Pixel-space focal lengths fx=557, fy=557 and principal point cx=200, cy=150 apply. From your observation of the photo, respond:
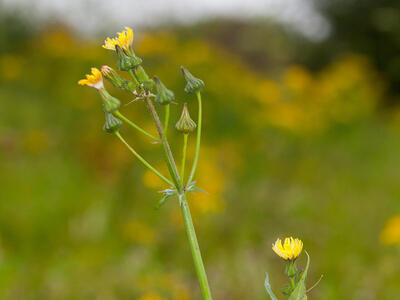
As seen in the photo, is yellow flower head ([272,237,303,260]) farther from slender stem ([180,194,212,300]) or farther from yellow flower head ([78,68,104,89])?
yellow flower head ([78,68,104,89])

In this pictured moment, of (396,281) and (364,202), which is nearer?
(396,281)

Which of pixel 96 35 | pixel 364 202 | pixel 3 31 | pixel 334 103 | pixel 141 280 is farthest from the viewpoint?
pixel 3 31

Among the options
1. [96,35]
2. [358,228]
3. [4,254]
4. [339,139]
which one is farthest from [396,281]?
[96,35]

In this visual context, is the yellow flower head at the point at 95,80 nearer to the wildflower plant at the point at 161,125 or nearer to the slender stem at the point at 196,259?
the wildflower plant at the point at 161,125

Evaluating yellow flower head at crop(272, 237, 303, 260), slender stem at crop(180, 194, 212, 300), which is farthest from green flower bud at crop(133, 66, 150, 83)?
yellow flower head at crop(272, 237, 303, 260)

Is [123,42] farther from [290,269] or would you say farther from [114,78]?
[290,269]

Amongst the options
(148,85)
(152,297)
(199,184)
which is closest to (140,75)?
(148,85)

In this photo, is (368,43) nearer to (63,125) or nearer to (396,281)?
(63,125)
